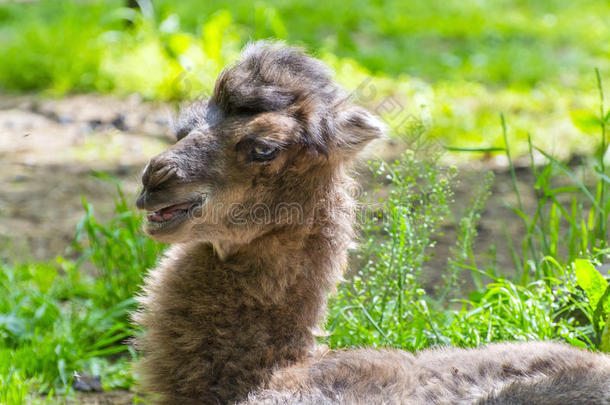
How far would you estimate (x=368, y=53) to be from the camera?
28.9 feet

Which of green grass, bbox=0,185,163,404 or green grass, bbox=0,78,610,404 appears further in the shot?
green grass, bbox=0,185,163,404

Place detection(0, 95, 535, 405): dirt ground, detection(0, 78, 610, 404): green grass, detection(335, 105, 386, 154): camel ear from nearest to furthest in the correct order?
detection(335, 105, 386, 154): camel ear < detection(0, 78, 610, 404): green grass < detection(0, 95, 535, 405): dirt ground

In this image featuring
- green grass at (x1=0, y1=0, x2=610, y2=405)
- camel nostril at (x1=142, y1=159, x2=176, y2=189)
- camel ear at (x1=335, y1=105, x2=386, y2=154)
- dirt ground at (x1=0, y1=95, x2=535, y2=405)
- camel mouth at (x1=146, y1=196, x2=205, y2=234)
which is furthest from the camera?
dirt ground at (x1=0, y1=95, x2=535, y2=405)

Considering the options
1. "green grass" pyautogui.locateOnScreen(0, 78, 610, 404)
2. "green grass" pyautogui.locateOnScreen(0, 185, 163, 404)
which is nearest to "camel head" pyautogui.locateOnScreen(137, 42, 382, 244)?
"green grass" pyautogui.locateOnScreen(0, 78, 610, 404)

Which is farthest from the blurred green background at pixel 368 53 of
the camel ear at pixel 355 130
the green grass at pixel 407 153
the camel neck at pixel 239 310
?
the camel neck at pixel 239 310

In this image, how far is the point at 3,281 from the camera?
4.47m

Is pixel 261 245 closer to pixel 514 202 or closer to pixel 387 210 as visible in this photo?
pixel 387 210

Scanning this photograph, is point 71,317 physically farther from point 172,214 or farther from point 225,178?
point 225,178

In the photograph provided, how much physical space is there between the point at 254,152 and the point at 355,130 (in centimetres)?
41

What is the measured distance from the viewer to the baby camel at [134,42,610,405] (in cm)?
277

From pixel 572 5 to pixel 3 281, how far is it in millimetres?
9501

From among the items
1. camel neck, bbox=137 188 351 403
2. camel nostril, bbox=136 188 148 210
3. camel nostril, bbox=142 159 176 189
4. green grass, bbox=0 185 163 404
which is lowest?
green grass, bbox=0 185 163 404

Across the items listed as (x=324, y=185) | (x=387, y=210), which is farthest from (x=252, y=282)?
(x=387, y=210)

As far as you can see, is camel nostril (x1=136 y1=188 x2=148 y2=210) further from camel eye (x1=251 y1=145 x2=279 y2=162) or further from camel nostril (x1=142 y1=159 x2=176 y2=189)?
camel eye (x1=251 y1=145 x2=279 y2=162)
